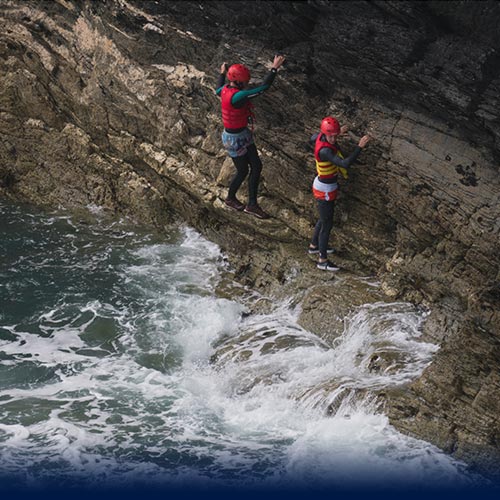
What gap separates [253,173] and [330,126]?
1975mm

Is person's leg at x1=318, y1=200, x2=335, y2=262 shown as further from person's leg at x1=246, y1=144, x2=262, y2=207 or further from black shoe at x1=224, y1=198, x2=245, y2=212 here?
black shoe at x1=224, y1=198, x2=245, y2=212

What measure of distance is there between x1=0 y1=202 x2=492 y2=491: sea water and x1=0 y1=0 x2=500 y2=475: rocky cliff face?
20.7 inches

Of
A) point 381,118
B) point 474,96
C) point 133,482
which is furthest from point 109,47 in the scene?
point 133,482

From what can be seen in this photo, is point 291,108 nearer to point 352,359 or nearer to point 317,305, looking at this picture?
point 317,305

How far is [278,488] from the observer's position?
9859 millimetres

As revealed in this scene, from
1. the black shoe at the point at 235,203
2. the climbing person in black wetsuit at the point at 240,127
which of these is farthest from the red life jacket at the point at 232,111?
the black shoe at the point at 235,203

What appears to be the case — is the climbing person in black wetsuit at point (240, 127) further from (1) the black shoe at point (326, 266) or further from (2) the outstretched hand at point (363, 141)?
(2) the outstretched hand at point (363, 141)

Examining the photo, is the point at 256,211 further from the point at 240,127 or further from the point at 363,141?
the point at 363,141

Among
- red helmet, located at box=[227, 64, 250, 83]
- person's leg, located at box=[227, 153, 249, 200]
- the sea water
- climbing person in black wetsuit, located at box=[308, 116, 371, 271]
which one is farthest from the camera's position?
person's leg, located at box=[227, 153, 249, 200]

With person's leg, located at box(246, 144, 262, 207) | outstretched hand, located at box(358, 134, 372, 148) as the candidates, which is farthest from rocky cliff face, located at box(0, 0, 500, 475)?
outstretched hand, located at box(358, 134, 372, 148)

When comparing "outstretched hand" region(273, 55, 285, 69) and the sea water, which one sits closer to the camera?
the sea water

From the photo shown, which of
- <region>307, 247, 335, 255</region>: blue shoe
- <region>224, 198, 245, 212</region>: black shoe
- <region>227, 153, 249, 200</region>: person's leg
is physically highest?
<region>227, 153, 249, 200</region>: person's leg

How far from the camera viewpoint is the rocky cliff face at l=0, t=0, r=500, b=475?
36.2 feet

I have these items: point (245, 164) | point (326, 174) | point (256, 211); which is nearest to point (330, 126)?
point (326, 174)
